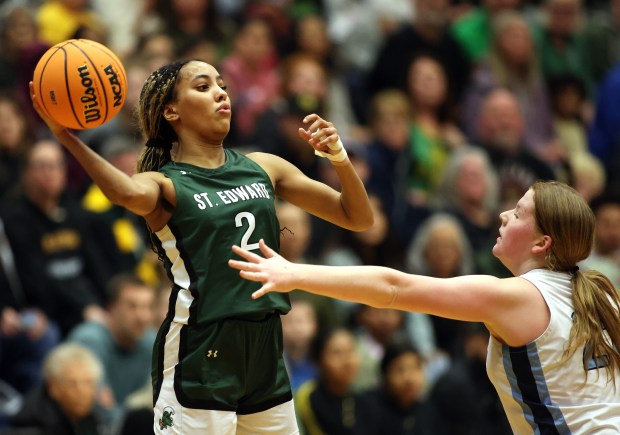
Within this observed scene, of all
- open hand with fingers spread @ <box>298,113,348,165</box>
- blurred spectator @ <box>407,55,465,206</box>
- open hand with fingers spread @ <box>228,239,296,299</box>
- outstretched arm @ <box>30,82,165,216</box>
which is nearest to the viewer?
open hand with fingers spread @ <box>228,239,296,299</box>

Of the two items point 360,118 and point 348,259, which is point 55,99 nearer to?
point 348,259

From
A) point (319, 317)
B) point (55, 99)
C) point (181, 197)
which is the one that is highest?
point (55, 99)

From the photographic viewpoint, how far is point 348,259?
406 inches

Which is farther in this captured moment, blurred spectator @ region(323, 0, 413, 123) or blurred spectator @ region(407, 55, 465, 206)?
blurred spectator @ region(323, 0, 413, 123)

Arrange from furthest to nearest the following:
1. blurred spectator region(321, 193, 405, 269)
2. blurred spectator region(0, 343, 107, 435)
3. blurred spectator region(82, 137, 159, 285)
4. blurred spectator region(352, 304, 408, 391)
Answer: blurred spectator region(321, 193, 405, 269) → blurred spectator region(352, 304, 408, 391) → blurred spectator region(82, 137, 159, 285) → blurred spectator region(0, 343, 107, 435)

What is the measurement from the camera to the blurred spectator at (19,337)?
8.89 meters

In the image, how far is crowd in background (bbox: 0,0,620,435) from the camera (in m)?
9.02

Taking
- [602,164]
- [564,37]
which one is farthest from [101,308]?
[564,37]

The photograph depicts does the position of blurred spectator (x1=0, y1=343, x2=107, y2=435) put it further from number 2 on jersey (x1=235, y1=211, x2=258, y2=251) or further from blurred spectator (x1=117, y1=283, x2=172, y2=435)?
number 2 on jersey (x1=235, y1=211, x2=258, y2=251)

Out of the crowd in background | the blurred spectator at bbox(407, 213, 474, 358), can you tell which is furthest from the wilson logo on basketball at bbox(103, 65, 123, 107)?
the blurred spectator at bbox(407, 213, 474, 358)

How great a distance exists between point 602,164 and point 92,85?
856cm

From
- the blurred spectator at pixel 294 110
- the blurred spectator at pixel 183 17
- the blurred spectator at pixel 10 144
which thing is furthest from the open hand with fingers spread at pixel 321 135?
the blurred spectator at pixel 183 17

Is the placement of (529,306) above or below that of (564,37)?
below

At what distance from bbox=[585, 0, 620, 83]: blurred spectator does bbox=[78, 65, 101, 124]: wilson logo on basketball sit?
9.70 m
